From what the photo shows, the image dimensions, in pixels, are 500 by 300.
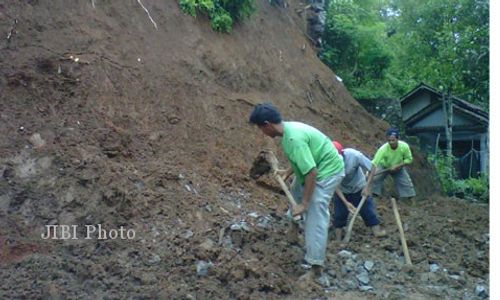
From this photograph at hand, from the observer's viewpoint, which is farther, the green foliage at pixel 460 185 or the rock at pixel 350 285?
the green foliage at pixel 460 185

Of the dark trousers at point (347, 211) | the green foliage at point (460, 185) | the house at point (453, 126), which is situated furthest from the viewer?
the house at point (453, 126)

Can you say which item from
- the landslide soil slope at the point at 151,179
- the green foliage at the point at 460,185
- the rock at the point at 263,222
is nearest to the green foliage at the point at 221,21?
the landslide soil slope at the point at 151,179

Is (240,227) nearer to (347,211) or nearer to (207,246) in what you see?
(207,246)

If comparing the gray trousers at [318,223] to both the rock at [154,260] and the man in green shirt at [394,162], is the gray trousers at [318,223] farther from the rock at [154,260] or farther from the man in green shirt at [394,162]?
the man in green shirt at [394,162]

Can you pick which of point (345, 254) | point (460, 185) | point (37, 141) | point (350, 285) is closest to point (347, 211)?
point (345, 254)

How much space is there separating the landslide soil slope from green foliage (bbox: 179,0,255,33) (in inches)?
6.3

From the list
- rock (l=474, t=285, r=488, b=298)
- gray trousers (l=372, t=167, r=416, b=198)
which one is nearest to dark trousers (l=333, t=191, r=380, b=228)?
rock (l=474, t=285, r=488, b=298)

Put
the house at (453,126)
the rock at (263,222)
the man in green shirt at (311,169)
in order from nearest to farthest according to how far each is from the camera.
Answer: the man in green shirt at (311,169)
the rock at (263,222)
the house at (453,126)

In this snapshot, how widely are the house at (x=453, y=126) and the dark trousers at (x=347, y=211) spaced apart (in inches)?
402

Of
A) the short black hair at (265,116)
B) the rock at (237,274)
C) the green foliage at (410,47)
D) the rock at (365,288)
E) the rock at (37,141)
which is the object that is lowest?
the rock at (365,288)

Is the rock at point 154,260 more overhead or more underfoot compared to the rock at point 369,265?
more overhead

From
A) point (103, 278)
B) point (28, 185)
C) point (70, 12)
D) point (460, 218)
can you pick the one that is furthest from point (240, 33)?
point (103, 278)

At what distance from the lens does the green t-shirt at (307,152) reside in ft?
18.3

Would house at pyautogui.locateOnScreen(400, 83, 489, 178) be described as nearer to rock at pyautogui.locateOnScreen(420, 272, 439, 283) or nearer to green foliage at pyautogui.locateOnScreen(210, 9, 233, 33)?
green foliage at pyautogui.locateOnScreen(210, 9, 233, 33)
